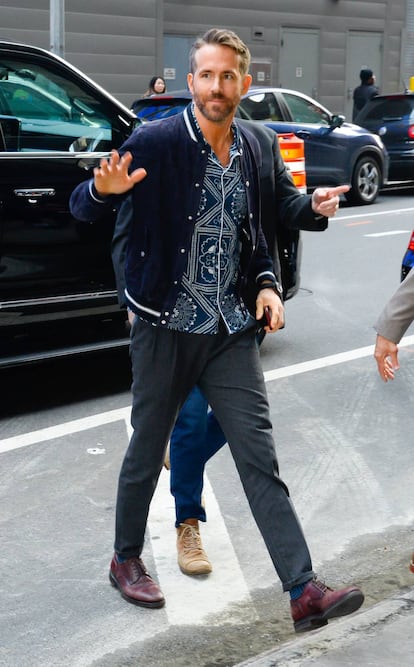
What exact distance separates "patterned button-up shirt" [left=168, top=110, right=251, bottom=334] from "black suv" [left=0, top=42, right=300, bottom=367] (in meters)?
2.22

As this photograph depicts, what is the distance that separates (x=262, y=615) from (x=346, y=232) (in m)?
10.1

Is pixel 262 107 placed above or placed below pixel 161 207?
above

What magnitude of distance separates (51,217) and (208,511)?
6.52ft

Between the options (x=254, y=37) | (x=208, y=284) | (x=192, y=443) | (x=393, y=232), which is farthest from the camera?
(x=254, y=37)

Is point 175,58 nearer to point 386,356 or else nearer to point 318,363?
point 318,363

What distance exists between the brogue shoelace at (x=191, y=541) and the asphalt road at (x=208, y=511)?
97 mm

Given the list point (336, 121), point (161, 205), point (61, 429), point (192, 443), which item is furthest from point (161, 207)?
point (336, 121)

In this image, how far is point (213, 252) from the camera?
12.4 ft

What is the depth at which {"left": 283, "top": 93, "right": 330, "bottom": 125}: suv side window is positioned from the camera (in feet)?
52.4

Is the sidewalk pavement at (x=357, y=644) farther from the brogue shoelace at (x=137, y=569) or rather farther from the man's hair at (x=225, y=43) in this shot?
the man's hair at (x=225, y=43)

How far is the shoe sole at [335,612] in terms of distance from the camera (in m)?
3.69

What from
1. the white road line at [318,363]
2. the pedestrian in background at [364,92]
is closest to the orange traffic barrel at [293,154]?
the white road line at [318,363]

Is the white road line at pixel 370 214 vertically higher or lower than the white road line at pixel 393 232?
higher

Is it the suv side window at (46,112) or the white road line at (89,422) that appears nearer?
the white road line at (89,422)
